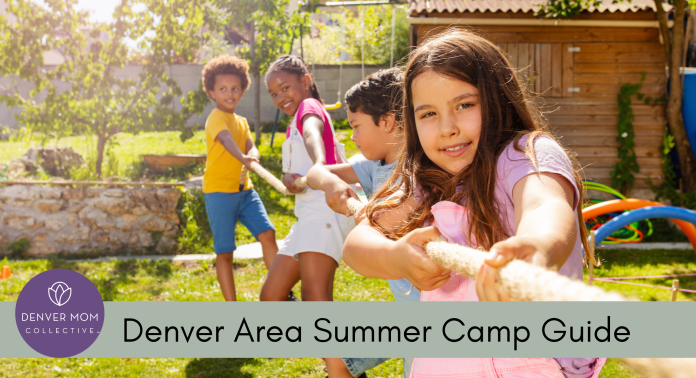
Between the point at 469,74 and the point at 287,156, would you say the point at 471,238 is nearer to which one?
the point at 469,74

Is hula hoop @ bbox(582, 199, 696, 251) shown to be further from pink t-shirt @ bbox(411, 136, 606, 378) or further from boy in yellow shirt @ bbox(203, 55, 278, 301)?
pink t-shirt @ bbox(411, 136, 606, 378)

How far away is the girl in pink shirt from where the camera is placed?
48.9 inches

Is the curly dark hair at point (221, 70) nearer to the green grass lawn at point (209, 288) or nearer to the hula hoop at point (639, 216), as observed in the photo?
the green grass lawn at point (209, 288)

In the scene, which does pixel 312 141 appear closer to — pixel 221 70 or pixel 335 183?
pixel 335 183

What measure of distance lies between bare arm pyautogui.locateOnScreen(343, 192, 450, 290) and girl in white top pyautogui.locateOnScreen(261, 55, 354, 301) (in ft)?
3.66

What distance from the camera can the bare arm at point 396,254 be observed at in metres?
1.23

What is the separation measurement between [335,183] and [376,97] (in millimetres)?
482

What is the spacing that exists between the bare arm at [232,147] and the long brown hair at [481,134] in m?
2.40

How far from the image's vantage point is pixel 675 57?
21.9 feet

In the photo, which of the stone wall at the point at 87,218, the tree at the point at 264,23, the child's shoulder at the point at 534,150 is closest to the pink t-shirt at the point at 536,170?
the child's shoulder at the point at 534,150

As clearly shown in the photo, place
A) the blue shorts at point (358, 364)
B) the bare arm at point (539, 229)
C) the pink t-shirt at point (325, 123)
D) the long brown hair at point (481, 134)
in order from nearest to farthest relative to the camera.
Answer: the bare arm at point (539, 229), the long brown hair at point (481, 134), the blue shorts at point (358, 364), the pink t-shirt at point (325, 123)

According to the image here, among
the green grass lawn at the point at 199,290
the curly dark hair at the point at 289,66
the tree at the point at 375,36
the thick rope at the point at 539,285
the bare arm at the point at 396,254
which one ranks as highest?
the tree at the point at 375,36

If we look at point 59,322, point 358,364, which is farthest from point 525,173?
point 59,322

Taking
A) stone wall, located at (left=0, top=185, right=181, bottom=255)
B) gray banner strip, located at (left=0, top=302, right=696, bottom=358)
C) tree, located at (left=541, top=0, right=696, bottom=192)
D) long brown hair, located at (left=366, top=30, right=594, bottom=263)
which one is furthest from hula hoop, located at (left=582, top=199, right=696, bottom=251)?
stone wall, located at (left=0, top=185, right=181, bottom=255)
